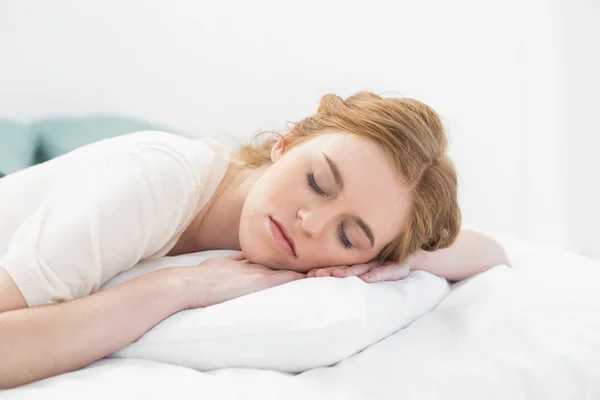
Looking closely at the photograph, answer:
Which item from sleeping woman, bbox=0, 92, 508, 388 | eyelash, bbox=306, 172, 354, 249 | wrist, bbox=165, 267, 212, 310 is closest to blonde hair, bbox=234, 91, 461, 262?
sleeping woman, bbox=0, 92, 508, 388

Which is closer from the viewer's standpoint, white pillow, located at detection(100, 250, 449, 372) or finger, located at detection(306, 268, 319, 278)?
white pillow, located at detection(100, 250, 449, 372)

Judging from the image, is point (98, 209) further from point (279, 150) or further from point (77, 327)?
point (279, 150)

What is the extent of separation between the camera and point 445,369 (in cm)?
91

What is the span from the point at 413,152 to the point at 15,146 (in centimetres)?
124

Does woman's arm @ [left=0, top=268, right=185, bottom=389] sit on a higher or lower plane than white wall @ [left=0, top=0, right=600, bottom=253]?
lower

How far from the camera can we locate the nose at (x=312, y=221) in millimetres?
Answer: 1147

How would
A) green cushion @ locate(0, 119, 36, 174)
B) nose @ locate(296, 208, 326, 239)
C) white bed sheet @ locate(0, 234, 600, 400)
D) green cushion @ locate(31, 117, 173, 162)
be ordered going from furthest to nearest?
green cushion @ locate(31, 117, 173, 162), green cushion @ locate(0, 119, 36, 174), nose @ locate(296, 208, 326, 239), white bed sheet @ locate(0, 234, 600, 400)

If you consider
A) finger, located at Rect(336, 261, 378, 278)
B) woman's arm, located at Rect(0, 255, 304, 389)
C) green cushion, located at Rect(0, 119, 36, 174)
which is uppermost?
green cushion, located at Rect(0, 119, 36, 174)

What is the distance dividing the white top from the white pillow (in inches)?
6.5

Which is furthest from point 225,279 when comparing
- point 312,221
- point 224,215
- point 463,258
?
point 463,258

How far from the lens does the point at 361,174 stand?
1166 mm

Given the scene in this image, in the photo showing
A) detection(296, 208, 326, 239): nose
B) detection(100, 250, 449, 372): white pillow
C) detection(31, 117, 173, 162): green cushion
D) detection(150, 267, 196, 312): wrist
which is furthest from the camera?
detection(31, 117, 173, 162): green cushion

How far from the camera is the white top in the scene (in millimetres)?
978

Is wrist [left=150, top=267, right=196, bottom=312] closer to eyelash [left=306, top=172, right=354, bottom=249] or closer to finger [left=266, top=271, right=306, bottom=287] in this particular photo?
finger [left=266, top=271, right=306, bottom=287]
